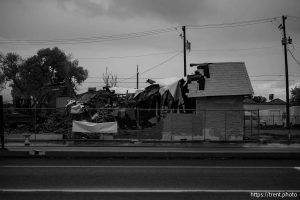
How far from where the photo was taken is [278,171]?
10.3 metres

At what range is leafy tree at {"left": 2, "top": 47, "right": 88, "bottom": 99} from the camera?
82.9 meters

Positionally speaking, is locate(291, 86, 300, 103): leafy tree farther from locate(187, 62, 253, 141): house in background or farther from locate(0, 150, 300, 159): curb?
locate(0, 150, 300, 159): curb

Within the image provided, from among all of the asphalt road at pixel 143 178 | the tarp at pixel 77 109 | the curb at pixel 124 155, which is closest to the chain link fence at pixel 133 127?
the tarp at pixel 77 109

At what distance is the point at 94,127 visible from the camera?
84.3ft

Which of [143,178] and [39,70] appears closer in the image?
[143,178]

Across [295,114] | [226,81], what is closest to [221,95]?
[226,81]

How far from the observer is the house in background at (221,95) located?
28.2 metres

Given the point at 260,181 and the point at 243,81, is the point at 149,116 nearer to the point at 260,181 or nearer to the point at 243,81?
the point at 243,81

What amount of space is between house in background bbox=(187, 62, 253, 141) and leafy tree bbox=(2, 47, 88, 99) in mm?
54197

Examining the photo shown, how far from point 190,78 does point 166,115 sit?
3.80 m

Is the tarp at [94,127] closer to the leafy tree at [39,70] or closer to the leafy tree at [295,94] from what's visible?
the leafy tree at [39,70]

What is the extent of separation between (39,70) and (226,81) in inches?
2389

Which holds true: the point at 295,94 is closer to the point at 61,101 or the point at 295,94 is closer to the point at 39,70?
the point at 39,70

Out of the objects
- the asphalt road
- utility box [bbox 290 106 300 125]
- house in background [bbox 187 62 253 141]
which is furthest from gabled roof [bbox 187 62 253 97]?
utility box [bbox 290 106 300 125]
